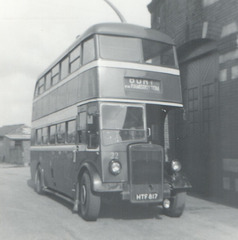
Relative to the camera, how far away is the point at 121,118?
8.55 metres

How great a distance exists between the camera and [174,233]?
722 centimetres

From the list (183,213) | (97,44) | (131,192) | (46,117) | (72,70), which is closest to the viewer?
(131,192)

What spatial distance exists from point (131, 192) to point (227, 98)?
494 cm

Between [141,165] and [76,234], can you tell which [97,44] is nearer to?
[141,165]

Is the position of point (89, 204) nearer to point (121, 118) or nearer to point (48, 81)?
point (121, 118)

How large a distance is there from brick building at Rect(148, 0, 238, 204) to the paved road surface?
1.69 metres

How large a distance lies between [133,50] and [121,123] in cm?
171

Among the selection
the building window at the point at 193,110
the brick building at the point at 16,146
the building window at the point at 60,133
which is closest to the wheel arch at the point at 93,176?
the building window at the point at 60,133

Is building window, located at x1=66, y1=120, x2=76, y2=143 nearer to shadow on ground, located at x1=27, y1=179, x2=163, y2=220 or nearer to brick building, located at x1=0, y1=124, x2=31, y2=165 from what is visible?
shadow on ground, located at x1=27, y1=179, x2=163, y2=220

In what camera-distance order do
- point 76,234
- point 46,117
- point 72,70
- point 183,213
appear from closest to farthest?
point 76,234 < point 183,213 < point 72,70 < point 46,117

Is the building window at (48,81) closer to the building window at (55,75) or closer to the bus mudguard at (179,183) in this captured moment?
the building window at (55,75)

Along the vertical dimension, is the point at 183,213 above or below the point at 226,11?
below

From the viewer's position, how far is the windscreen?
839 cm

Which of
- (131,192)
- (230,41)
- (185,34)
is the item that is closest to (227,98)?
(230,41)
